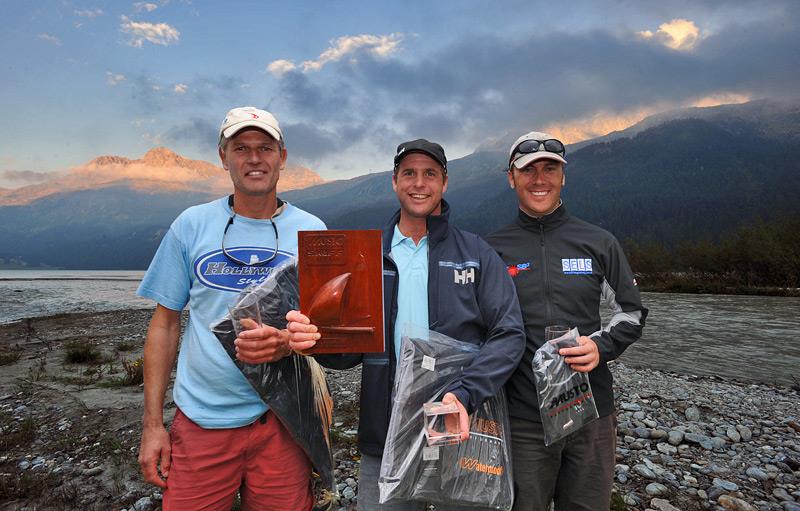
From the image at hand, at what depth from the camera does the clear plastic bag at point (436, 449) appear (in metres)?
2.38

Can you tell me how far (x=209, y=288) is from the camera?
2840 mm

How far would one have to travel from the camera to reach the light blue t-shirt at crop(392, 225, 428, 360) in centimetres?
279

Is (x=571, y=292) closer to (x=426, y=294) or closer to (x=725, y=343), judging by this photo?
(x=426, y=294)

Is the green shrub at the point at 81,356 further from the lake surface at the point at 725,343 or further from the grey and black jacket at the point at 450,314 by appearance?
the lake surface at the point at 725,343

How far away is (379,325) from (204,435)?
1.43 metres

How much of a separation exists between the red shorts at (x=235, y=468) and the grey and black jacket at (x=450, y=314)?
21.1 inches

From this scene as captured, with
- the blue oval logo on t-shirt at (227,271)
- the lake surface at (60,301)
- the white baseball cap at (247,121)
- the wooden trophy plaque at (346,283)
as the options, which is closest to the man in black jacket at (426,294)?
the wooden trophy plaque at (346,283)

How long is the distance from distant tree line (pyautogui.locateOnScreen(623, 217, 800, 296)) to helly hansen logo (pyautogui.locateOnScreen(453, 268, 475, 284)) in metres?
48.9

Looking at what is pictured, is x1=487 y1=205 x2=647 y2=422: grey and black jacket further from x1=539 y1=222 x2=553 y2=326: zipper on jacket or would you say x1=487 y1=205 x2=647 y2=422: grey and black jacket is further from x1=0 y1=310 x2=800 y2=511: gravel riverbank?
x1=0 y1=310 x2=800 y2=511: gravel riverbank

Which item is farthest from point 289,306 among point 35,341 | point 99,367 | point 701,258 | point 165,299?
point 701,258

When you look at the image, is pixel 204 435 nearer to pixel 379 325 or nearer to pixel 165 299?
pixel 165 299

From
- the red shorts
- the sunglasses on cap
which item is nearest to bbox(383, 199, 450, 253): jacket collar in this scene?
the sunglasses on cap

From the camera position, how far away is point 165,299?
286 centimetres

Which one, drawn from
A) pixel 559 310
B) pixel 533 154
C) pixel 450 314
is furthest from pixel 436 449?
pixel 533 154
